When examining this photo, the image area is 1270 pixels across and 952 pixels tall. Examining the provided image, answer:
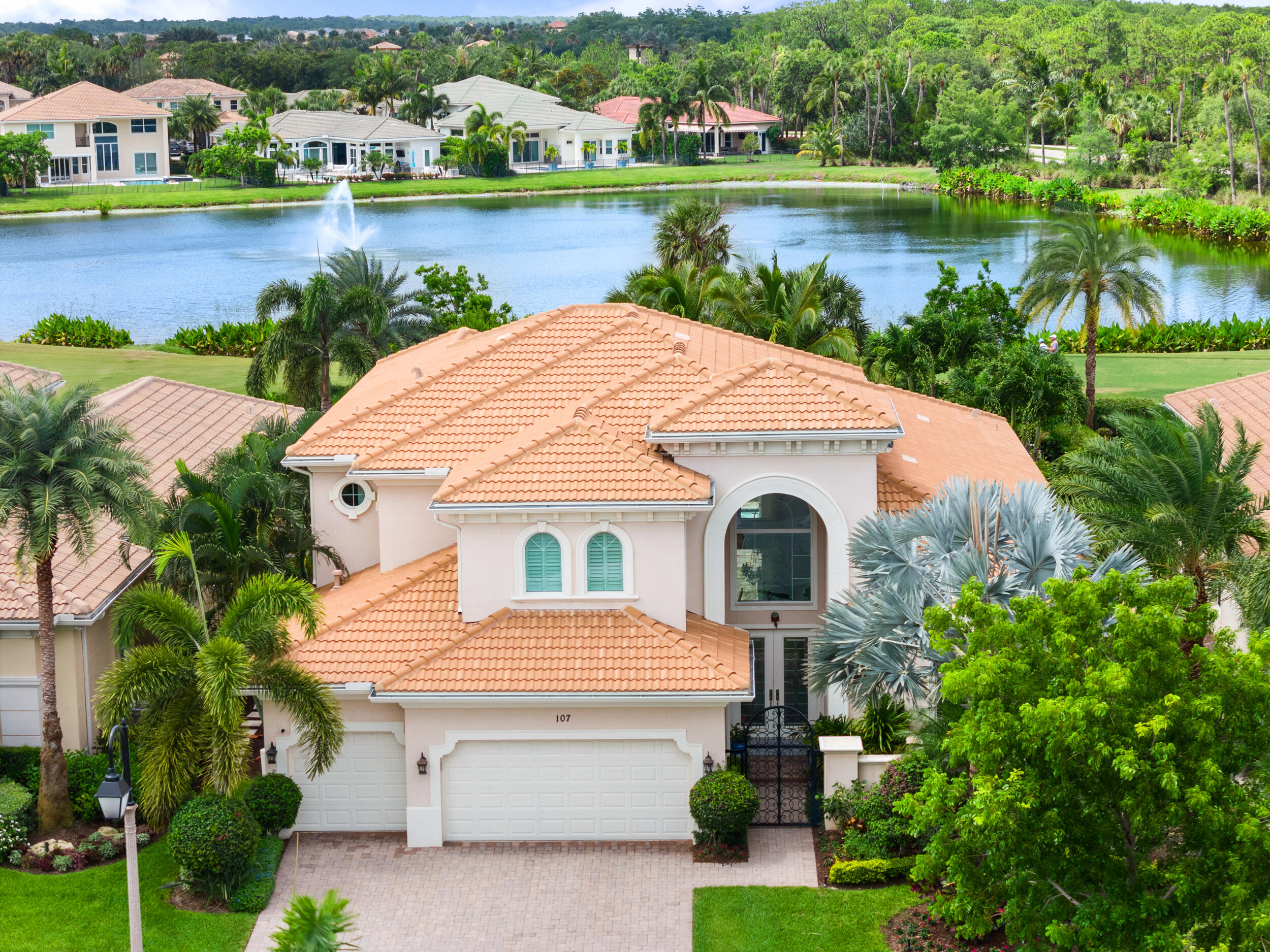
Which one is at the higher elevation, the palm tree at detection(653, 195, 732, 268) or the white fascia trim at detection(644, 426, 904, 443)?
the palm tree at detection(653, 195, 732, 268)

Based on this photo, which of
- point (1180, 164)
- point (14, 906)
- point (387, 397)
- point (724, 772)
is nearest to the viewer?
point (14, 906)

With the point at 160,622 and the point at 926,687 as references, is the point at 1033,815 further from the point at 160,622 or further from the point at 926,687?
the point at 160,622

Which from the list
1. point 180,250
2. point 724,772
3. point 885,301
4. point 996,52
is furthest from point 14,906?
point 996,52

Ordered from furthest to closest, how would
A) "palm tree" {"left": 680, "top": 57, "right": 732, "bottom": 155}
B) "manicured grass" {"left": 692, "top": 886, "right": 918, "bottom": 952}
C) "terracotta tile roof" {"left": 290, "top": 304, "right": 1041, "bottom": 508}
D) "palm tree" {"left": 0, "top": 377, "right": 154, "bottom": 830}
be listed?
"palm tree" {"left": 680, "top": 57, "right": 732, "bottom": 155}
"terracotta tile roof" {"left": 290, "top": 304, "right": 1041, "bottom": 508}
"palm tree" {"left": 0, "top": 377, "right": 154, "bottom": 830}
"manicured grass" {"left": 692, "top": 886, "right": 918, "bottom": 952}

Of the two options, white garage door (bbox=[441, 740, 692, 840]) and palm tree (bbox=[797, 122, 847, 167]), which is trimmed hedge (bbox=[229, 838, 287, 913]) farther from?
palm tree (bbox=[797, 122, 847, 167])

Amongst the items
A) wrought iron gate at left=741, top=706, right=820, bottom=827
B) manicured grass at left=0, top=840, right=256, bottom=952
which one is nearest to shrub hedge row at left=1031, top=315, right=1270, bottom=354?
wrought iron gate at left=741, top=706, right=820, bottom=827

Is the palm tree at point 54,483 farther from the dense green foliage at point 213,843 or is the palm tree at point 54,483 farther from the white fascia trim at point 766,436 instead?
the white fascia trim at point 766,436
